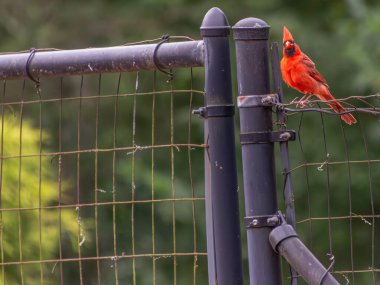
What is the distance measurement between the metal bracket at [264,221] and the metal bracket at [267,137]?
0.63ft

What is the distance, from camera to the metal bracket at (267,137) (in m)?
2.66

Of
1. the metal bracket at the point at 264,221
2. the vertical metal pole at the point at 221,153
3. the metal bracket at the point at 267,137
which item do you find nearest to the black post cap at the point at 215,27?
the vertical metal pole at the point at 221,153

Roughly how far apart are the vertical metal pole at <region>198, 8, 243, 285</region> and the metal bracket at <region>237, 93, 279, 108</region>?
0.30 feet

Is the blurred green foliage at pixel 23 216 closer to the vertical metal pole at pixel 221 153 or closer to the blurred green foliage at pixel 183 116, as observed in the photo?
the vertical metal pole at pixel 221 153

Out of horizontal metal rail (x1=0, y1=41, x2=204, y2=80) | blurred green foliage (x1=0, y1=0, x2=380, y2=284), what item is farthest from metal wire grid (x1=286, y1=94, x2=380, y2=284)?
horizontal metal rail (x1=0, y1=41, x2=204, y2=80)

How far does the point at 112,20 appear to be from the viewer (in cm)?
1208

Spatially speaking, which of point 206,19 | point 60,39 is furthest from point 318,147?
point 206,19

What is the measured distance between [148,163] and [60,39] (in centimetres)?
210

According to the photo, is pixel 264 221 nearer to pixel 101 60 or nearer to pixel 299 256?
pixel 299 256

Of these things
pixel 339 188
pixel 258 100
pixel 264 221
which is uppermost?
pixel 339 188

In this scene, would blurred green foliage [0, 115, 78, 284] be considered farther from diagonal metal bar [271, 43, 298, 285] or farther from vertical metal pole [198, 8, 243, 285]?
diagonal metal bar [271, 43, 298, 285]

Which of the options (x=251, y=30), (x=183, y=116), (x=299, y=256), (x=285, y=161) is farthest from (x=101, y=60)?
(x=183, y=116)

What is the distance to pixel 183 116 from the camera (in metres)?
10.7

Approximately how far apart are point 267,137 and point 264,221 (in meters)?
0.22
